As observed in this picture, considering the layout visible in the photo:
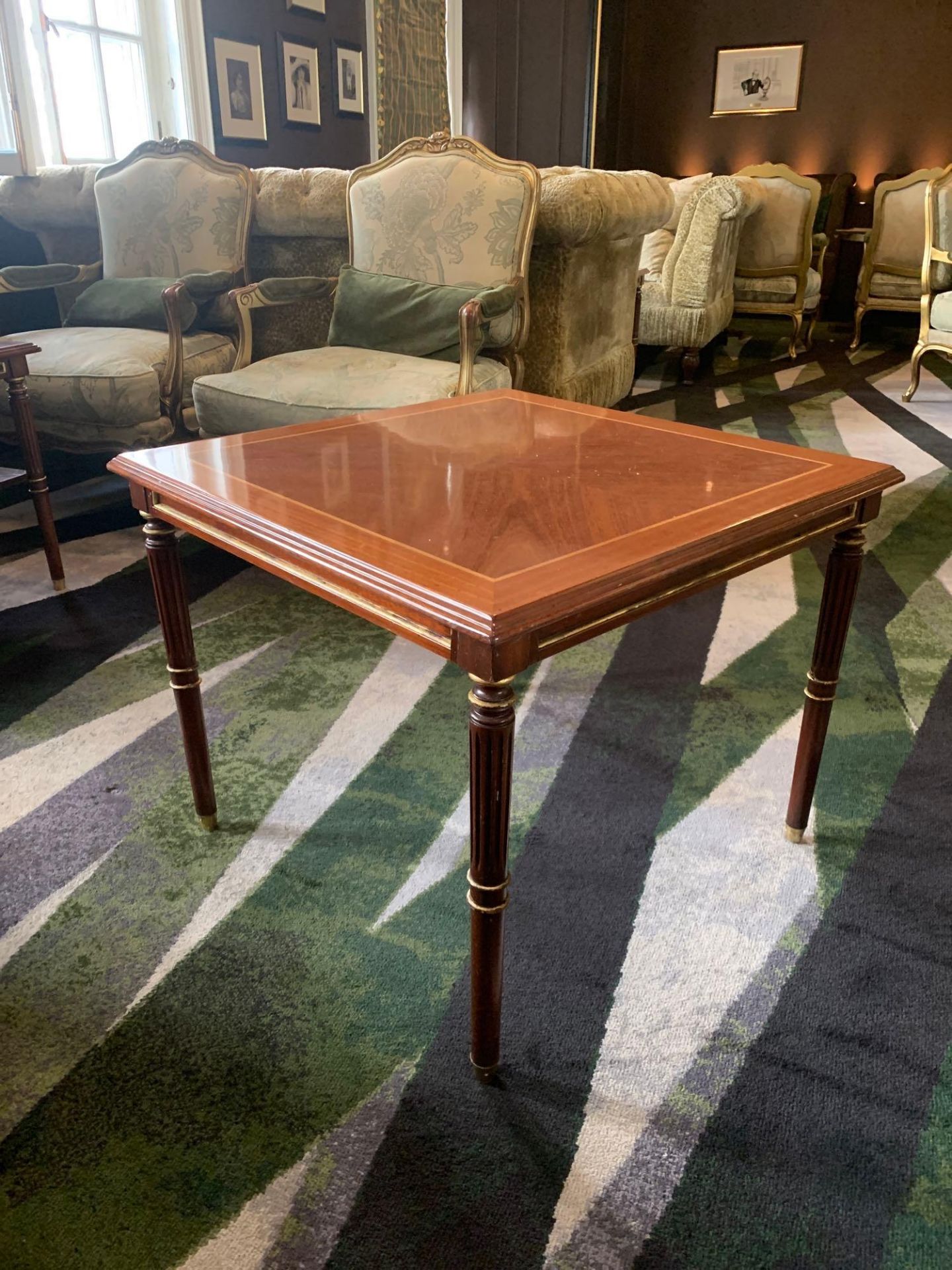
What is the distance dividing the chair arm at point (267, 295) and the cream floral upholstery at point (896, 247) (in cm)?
445

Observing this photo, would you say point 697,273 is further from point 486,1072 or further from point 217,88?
point 486,1072

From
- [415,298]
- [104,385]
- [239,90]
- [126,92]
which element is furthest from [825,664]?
[239,90]

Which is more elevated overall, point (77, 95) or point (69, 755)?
point (77, 95)

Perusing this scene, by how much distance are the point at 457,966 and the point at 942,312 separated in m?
4.32

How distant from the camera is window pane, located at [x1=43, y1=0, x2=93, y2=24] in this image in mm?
4613

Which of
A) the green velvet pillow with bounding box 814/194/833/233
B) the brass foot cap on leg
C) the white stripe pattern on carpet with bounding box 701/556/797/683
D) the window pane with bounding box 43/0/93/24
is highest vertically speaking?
the window pane with bounding box 43/0/93/24

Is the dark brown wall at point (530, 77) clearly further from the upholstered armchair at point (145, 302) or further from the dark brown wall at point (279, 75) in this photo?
the upholstered armchair at point (145, 302)

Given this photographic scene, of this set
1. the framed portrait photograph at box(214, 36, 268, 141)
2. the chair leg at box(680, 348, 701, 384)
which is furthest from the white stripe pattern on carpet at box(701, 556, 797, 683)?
the framed portrait photograph at box(214, 36, 268, 141)

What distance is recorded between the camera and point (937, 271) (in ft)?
15.0

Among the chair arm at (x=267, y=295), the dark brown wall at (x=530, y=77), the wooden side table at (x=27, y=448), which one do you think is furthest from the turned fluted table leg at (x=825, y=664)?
the dark brown wall at (x=530, y=77)

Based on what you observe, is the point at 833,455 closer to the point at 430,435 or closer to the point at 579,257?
the point at 430,435

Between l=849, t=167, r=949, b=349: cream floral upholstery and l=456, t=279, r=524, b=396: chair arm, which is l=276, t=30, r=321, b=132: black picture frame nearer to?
l=849, t=167, r=949, b=349: cream floral upholstery

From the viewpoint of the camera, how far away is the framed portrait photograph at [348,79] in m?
6.32

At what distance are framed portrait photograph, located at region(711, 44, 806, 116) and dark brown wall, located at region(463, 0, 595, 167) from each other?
A: 48.1 inches
